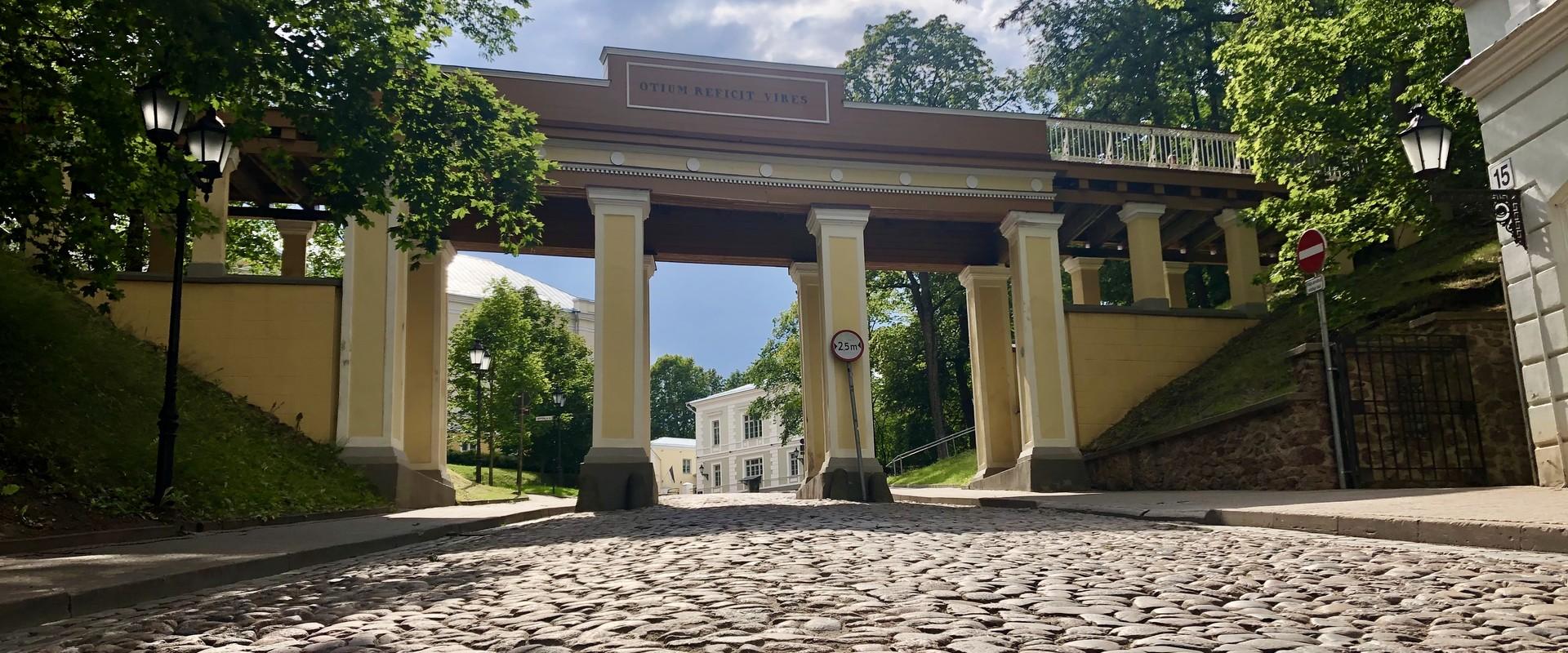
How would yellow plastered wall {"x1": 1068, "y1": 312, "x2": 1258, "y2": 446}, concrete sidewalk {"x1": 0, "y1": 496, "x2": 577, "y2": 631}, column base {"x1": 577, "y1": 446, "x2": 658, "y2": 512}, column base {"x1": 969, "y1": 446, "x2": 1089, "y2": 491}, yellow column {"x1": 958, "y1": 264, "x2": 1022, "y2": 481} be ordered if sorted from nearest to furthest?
concrete sidewalk {"x1": 0, "y1": 496, "x2": 577, "y2": 631}, column base {"x1": 577, "y1": 446, "x2": 658, "y2": 512}, column base {"x1": 969, "y1": 446, "x2": 1089, "y2": 491}, yellow plastered wall {"x1": 1068, "y1": 312, "x2": 1258, "y2": 446}, yellow column {"x1": 958, "y1": 264, "x2": 1022, "y2": 481}

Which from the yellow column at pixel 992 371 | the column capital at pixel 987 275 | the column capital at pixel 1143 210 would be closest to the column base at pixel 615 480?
the yellow column at pixel 992 371

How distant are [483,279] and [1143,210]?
6085 centimetres

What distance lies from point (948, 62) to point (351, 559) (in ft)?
99.6

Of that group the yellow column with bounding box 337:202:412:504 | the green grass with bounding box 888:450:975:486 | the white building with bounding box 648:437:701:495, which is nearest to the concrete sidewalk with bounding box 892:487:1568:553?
the yellow column with bounding box 337:202:412:504

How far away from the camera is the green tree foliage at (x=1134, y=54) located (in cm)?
2833

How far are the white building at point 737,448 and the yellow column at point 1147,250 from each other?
177 feet

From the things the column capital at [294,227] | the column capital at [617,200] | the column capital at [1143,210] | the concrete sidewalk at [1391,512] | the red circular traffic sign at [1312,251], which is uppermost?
the column capital at [294,227]

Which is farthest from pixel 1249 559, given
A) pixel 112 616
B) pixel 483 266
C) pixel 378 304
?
pixel 483 266

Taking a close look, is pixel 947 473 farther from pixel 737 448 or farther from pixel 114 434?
pixel 737 448

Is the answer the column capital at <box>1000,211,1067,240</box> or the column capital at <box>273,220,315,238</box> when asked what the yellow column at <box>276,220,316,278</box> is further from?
the column capital at <box>1000,211,1067,240</box>

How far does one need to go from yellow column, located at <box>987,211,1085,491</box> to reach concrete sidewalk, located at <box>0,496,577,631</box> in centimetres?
1063

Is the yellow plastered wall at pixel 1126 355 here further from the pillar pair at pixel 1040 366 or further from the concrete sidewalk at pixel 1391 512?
the concrete sidewalk at pixel 1391 512

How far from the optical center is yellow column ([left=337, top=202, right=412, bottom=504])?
15.3m

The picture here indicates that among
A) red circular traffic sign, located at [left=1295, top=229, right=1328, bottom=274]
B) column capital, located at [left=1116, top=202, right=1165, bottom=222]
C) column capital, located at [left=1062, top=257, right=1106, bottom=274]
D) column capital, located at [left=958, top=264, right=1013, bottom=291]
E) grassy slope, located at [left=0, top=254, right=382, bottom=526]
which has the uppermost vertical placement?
column capital, located at [left=1116, top=202, right=1165, bottom=222]
